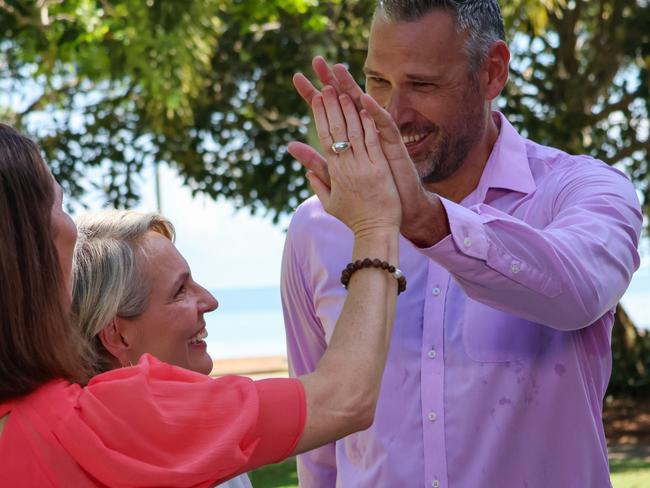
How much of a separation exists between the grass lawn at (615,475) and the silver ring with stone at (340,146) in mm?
7592

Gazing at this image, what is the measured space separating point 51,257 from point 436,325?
110 cm

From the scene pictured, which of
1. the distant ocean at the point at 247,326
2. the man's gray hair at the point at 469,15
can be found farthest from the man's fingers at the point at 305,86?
the distant ocean at the point at 247,326

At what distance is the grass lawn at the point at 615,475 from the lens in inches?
376

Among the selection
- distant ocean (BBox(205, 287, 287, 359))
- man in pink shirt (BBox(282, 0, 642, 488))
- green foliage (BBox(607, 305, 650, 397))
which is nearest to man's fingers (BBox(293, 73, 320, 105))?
man in pink shirt (BBox(282, 0, 642, 488))

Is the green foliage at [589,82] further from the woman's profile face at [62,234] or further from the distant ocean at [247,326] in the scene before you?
the distant ocean at [247,326]

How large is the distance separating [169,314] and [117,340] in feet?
0.52

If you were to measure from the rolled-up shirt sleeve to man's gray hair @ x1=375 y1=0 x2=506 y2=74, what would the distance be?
0.78 m

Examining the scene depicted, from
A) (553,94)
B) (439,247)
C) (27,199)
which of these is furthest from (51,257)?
(553,94)

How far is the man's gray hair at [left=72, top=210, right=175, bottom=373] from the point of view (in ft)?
9.96

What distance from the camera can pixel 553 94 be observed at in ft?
41.8

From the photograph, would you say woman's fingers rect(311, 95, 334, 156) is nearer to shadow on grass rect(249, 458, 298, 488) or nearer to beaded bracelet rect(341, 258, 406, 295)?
beaded bracelet rect(341, 258, 406, 295)

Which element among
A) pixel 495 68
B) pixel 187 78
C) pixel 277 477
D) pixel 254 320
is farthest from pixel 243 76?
pixel 254 320

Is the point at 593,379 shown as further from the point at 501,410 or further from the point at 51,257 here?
the point at 51,257

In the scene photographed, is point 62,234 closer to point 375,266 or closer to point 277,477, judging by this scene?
point 375,266
